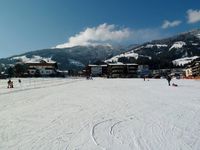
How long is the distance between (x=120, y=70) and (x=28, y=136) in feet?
506

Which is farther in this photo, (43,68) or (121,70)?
(121,70)

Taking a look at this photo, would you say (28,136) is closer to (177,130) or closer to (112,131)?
(112,131)

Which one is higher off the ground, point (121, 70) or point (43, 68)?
point (43, 68)

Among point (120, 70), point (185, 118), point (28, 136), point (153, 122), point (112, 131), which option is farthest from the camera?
point (120, 70)

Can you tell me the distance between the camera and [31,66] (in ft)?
488

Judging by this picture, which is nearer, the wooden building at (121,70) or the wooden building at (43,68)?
the wooden building at (43,68)

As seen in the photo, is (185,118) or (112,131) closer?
(112,131)

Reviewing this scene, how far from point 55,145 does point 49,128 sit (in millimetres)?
2248

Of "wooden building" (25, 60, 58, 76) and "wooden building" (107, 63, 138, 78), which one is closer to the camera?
"wooden building" (25, 60, 58, 76)

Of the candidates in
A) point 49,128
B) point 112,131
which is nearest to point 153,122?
point 112,131

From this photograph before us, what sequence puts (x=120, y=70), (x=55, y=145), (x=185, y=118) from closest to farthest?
(x=55, y=145), (x=185, y=118), (x=120, y=70)

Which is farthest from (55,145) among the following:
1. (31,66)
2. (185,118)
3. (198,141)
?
→ (31,66)

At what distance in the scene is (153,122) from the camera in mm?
10570

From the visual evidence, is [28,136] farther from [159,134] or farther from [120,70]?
[120,70]
